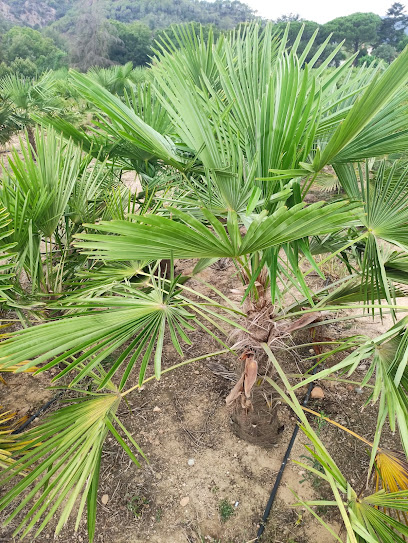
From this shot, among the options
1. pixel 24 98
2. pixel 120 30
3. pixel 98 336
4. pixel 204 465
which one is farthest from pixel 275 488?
pixel 120 30

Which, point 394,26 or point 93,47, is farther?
point 394,26

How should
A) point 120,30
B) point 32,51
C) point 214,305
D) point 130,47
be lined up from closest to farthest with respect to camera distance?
point 214,305 → point 32,51 → point 130,47 → point 120,30

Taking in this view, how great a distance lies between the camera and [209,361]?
2.21 meters

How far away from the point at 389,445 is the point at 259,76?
6.03 ft

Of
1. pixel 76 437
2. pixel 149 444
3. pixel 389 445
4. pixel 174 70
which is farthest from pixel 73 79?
pixel 389 445

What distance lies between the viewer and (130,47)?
99.8 ft

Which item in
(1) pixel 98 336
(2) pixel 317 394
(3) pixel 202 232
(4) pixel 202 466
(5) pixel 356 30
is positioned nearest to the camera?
(3) pixel 202 232

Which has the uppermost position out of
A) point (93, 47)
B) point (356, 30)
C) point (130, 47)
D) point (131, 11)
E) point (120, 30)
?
point (131, 11)

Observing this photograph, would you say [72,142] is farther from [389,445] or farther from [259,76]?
[389,445]

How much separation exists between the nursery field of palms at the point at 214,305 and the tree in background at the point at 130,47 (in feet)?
108

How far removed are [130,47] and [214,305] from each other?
35.9 metres

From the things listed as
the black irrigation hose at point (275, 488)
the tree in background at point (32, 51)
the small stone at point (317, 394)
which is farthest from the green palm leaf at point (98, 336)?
the tree in background at point (32, 51)

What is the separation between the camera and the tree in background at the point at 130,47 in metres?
29.2

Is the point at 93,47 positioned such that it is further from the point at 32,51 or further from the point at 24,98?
the point at 24,98
